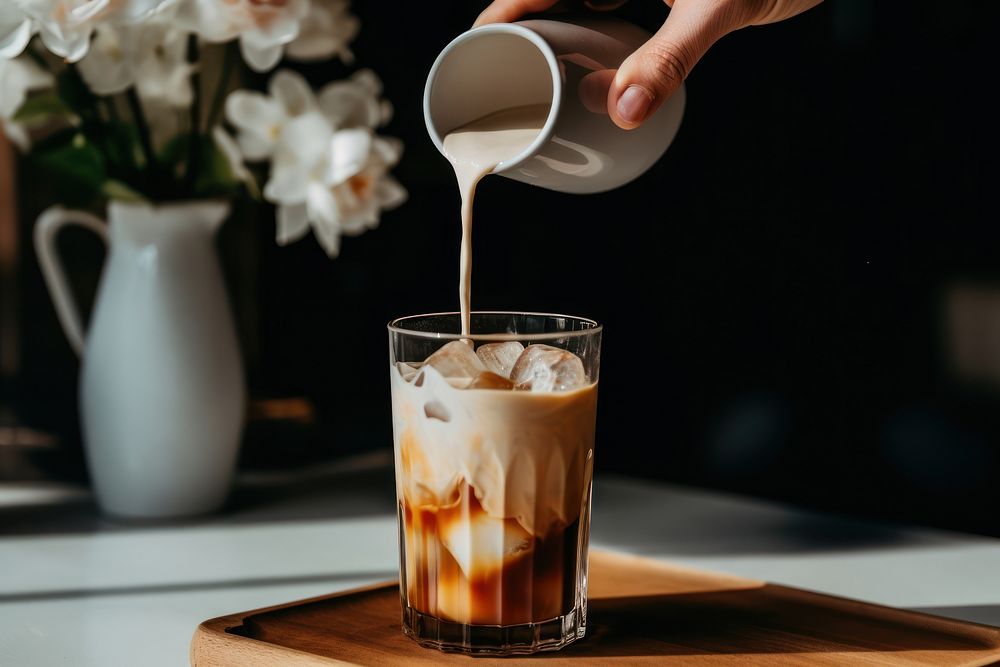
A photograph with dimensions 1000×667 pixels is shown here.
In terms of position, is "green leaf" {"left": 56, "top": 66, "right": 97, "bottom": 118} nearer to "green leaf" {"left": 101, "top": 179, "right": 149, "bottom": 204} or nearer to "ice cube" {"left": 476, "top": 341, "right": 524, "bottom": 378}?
"green leaf" {"left": 101, "top": 179, "right": 149, "bottom": 204}

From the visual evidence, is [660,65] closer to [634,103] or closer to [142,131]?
[634,103]

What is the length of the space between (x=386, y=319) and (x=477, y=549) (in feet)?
3.30

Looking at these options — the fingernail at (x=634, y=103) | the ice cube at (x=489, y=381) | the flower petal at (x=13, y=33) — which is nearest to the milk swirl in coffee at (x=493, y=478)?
the ice cube at (x=489, y=381)

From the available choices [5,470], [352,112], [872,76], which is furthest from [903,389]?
[5,470]

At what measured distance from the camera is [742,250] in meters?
1.64

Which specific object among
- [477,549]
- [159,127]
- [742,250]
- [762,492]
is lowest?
[762,492]

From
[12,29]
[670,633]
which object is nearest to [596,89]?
[670,633]

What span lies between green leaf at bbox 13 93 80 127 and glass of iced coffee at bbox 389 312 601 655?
687 millimetres

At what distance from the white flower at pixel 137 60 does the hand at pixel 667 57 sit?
667 millimetres

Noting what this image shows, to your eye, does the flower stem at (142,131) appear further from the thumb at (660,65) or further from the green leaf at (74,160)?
the thumb at (660,65)

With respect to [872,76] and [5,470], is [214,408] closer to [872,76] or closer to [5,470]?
[5,470]

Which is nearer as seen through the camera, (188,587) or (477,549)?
(477,549)

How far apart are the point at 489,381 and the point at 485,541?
0.13m

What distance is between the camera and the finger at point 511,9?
48.2 inches
